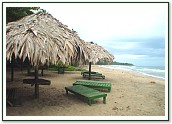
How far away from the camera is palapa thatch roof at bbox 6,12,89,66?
393 centimetres

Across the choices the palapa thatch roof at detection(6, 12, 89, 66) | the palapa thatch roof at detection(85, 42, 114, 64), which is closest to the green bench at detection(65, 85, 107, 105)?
the palapa thatch roof at detection(6, 12, 89, 66)

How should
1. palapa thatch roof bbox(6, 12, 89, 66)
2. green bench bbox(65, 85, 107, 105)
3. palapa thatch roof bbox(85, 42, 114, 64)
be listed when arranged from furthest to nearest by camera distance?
palapa thatch roof bbox(85, 42, 114, 64), green bench bbox(65, 85, 107, 105), palapa thatch roof bbox(6, 12, 89, 66)

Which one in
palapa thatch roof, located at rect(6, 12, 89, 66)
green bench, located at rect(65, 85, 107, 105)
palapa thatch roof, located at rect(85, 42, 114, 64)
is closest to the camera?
palapa thatch roof, located at rect(6, 12, 89, 66)

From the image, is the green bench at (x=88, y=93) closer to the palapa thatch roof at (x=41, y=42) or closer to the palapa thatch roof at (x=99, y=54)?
the palapa thatch roof at (x=41, y=42)

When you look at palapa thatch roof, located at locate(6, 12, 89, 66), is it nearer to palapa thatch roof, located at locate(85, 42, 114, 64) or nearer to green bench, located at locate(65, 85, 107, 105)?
green bench, located at locate(65, 85, 107, 105)

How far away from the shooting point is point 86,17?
4918 millimetres

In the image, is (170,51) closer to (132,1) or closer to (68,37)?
(132,1)

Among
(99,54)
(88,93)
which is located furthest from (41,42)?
(99,54)

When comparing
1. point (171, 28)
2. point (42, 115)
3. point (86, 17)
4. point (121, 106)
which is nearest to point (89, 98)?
point (121, 106)

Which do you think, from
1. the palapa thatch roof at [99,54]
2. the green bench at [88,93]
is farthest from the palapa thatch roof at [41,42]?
the palapa thatch roof at [99,54]

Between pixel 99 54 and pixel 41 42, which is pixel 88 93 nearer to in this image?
pixel 41 42

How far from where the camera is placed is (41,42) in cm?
410

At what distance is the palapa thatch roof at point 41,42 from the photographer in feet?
12.9

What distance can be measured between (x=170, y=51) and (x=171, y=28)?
451mm
